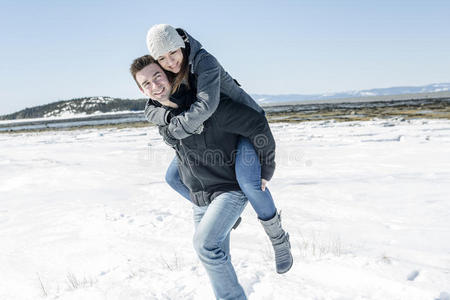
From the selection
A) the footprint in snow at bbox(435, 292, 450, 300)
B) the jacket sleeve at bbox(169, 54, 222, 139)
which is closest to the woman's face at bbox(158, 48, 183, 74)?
the jacket sleeve at bbox(169, 54, 222, 139)

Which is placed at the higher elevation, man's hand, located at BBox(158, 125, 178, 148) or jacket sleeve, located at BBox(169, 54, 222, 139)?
jacket sleeve, located at BBox(169, 54, 222, 139)

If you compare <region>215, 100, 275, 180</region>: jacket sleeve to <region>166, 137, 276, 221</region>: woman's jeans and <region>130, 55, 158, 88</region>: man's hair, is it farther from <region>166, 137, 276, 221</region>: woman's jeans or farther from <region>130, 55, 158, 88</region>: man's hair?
<region>130, 55, 158, 88</region>: man's hair

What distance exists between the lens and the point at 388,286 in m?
2.40

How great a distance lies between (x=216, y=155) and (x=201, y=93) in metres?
0.41

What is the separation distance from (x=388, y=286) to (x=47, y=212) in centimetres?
483

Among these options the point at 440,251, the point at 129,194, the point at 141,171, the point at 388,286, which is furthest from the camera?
the point at 141,171

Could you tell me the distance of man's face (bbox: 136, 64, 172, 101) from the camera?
196 centimetres

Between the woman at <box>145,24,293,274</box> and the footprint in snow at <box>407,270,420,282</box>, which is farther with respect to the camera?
the footprint in snow at <box>407,270,420,282</box>

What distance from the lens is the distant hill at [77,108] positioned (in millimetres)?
123556

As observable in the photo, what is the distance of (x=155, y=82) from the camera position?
1.96 metres

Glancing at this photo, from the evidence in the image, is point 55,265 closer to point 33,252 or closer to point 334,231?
point 33,252

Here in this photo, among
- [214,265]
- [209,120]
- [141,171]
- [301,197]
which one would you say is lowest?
[141,171]

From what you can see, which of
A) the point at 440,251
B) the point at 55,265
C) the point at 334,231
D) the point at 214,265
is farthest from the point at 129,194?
the point at 440,251

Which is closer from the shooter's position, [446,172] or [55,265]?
[55,265]
